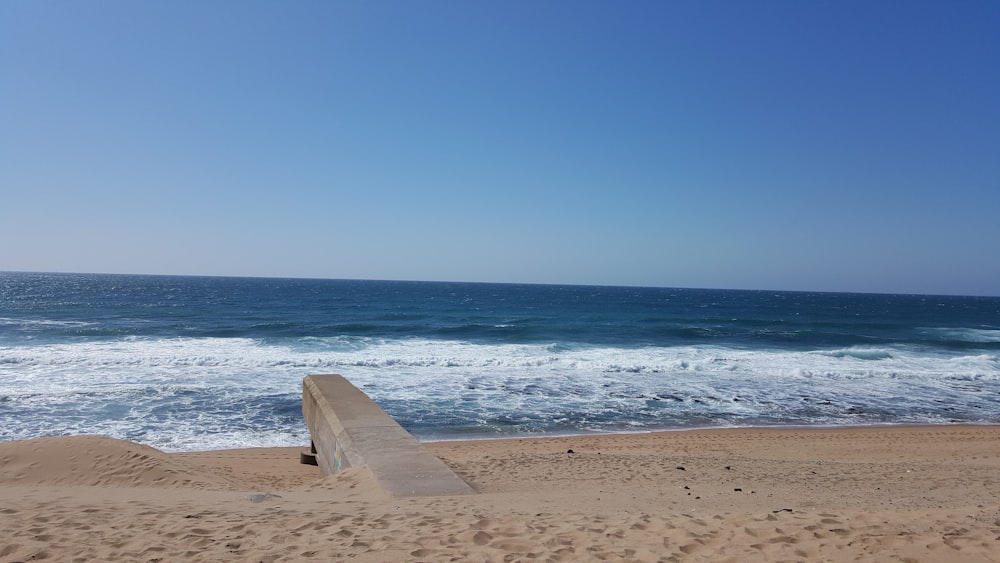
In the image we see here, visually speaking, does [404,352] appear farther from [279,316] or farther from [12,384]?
[279,316]

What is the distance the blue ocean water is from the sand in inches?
141

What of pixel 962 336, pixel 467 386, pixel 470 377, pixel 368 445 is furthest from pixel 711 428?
pixel 962 336

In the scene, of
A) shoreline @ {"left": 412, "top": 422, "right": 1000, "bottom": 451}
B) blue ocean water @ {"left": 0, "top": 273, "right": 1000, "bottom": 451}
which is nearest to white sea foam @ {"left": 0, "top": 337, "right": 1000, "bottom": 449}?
blue ocean water @ {"left": 0, "top": 273, "right": 1000, "bottom": 451}

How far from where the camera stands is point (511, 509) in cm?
552

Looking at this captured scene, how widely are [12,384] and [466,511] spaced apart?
17.3 metres

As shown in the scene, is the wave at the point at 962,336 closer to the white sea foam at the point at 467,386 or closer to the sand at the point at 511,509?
the white sea foam at the point at 467,386

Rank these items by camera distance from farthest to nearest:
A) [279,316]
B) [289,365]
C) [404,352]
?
[279,316] < [404,352] < [289,365]

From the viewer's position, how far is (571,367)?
22141mm

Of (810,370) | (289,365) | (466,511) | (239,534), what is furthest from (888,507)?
(289,365)

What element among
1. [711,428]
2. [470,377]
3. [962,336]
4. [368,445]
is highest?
[368,445]

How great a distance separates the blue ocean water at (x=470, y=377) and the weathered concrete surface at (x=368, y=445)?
5.98ft

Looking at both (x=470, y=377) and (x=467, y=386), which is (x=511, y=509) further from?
(x=470, y=377)

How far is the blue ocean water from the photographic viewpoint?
13393 mm

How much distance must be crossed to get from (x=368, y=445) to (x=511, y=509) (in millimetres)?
2988
